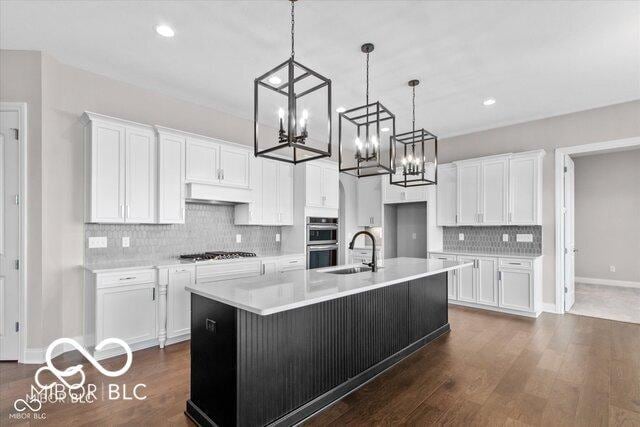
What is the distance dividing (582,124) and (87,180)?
21.0 feet

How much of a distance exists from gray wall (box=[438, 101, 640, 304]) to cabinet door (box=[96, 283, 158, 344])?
532cm

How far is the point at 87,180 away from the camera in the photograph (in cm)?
346

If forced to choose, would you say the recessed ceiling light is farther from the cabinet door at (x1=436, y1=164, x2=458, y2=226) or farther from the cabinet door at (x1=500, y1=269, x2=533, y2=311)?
the cabinet door at (x1=500, y1=269, x2=533, y2=311)

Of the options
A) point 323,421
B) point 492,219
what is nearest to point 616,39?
point 492,219

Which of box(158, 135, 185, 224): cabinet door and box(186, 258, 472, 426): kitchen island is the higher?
A: box(158, 135, 185, 224): cabinet door

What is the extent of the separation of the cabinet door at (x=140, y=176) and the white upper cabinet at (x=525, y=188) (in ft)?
16.5

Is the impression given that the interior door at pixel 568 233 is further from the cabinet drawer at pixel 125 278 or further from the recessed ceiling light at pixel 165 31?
the cabinet drawer at pixel 125 278

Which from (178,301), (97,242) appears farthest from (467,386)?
(97,242)

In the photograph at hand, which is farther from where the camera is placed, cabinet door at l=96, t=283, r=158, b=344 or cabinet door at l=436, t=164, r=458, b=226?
cabinet door at l=436, t=164, r=458, b=226

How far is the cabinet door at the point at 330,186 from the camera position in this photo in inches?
220

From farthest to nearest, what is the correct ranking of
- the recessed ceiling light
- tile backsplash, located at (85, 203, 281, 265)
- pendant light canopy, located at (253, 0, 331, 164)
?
tile backsplash, located at (85, 203, 281, 265) < the recessed ceiling light < pendant light canopy, located at (253, 0, 331, 164)

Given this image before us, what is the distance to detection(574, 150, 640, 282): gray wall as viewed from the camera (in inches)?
262

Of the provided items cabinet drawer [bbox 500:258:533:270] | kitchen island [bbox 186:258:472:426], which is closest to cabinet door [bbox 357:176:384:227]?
cabinet drawer [bbox 500:258:533:270]

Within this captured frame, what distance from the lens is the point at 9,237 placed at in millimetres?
3189
